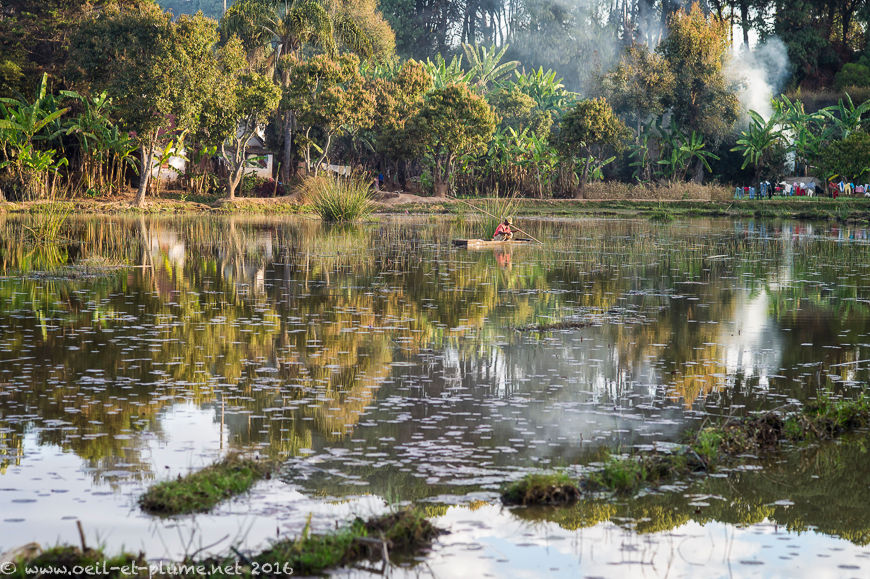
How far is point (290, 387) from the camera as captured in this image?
9180 mm

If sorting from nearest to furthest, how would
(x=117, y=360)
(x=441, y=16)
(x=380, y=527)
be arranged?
1. (x=380, y=527)
2. (x=117, y=360)
3. (x=441, y=16)

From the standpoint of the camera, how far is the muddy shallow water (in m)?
5.78

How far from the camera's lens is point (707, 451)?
6988mm

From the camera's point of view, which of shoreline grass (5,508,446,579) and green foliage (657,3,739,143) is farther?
green foliage (657,3,739,143)

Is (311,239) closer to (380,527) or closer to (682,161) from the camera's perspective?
(380,527)

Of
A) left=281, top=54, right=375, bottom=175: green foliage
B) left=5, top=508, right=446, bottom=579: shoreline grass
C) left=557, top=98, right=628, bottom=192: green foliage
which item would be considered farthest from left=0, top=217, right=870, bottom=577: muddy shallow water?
left=557, top=98, right=628, bottom=192: green foliage

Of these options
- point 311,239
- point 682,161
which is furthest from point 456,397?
point 682,161

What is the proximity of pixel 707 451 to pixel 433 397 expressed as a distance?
8.72 ft

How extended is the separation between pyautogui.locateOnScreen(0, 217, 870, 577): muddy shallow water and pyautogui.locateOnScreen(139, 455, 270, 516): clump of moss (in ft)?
0.35

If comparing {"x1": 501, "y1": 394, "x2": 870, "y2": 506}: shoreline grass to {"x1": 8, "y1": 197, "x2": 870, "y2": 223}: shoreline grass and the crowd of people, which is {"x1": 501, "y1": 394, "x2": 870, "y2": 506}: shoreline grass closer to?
{"x1": 8, "y1": 197, "x2": 870, "y2": 223}: shoreline grass

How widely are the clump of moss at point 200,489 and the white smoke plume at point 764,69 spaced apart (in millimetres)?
58447

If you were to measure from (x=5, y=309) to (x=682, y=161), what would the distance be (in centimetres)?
4605

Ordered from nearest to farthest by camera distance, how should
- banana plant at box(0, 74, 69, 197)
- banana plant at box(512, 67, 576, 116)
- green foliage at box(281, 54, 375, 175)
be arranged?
1. banana plant at box(0, 74, 69, 197)
2. green foliage at box(281, 54, 375, 175)
3. banana plant at box(512, 67, 576, 116)

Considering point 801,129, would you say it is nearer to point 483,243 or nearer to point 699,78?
point 699,78
